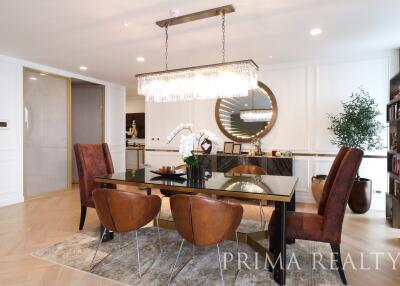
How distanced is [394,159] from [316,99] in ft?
5.21

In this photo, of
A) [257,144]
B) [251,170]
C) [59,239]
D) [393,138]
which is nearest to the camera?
[59,239]

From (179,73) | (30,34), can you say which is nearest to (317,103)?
(179,73)

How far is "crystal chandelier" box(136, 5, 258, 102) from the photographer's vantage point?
116 inches

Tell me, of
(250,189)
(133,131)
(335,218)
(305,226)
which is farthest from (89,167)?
(133,131)

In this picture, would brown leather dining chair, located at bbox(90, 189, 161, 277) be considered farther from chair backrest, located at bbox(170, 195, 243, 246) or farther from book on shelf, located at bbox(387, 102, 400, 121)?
book on shelf, located at bbox(387, 102, 400, 121)

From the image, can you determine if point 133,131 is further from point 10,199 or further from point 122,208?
point 122,208

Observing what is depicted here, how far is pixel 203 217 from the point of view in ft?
6.52

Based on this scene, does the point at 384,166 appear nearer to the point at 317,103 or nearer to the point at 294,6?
the point at 317,103

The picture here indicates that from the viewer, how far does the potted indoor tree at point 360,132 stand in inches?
161

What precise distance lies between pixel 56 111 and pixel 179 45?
10.2 ft

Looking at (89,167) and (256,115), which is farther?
(256,115)

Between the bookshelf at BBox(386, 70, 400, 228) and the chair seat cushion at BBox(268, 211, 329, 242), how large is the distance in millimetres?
1986

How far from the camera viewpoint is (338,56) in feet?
15.2

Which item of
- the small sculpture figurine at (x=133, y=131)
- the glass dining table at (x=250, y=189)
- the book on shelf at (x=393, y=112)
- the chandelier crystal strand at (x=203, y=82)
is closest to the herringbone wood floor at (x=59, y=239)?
the glass dining table at (x=250, y=189)
